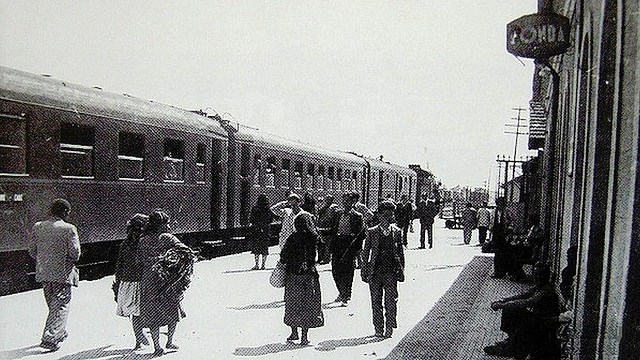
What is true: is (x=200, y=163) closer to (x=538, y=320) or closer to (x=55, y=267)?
(x=55, y=267)

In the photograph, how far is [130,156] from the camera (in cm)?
1245

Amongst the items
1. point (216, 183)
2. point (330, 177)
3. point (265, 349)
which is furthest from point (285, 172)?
point (265, 349)

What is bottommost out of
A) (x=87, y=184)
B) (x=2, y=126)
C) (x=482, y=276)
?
(x=482, y=276)

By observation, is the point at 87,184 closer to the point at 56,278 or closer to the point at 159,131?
the point at 159,131

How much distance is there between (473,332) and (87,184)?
6.35 meters

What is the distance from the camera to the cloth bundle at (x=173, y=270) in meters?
7.18

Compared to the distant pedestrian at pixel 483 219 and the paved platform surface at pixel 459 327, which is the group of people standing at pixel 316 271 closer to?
the paved platform surface at pixel 459 327

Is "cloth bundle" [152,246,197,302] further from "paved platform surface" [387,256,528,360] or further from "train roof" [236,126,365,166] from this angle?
"train roof" [236,126,365,166]

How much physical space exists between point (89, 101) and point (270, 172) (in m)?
8.53

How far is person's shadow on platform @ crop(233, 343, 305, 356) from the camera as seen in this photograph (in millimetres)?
7562

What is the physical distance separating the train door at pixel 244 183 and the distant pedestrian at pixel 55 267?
10.3 metres

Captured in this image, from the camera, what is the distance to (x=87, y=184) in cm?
1102

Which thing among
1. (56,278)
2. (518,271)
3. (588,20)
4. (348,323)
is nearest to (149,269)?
(56,278)

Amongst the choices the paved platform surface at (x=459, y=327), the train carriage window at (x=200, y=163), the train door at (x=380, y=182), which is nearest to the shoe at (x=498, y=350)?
the paved platform surface at (x=459, y=327)
